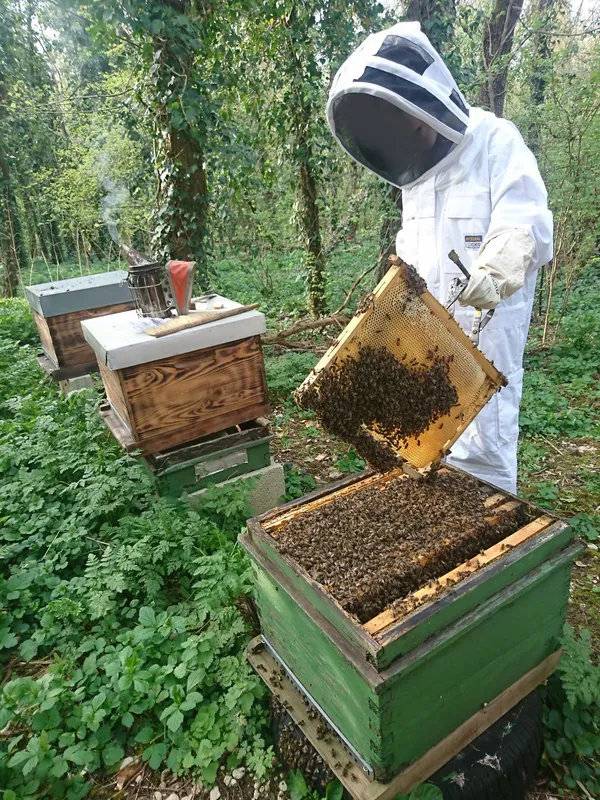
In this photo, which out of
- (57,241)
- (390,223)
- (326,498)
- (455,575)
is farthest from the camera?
(57,241)

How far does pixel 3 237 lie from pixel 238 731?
504 inches

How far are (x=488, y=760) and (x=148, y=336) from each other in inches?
91.6

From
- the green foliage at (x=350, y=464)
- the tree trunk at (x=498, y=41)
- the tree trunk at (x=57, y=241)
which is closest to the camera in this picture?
the green foliage at (x=350, y=464)

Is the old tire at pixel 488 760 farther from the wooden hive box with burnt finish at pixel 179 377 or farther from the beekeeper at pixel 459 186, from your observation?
the wooden hive box with burnt finish at pixel 179 377

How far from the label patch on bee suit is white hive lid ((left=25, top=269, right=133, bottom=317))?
310cm

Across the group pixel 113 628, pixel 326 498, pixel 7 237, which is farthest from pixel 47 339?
pixel 7 237

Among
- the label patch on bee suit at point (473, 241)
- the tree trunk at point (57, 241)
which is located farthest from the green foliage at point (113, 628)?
the tree trunk at point (57, 241)

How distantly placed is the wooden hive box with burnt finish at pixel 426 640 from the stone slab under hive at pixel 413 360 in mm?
291

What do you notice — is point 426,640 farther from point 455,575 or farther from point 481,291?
point 481,291

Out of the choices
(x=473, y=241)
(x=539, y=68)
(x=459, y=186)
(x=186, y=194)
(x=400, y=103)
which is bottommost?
(x=473, y=241)

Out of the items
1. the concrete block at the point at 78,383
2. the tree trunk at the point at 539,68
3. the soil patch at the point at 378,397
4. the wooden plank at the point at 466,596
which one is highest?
the tree trunk at the point at 539,68

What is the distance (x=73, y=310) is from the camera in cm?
460

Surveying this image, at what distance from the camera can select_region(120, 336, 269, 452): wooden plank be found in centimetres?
275

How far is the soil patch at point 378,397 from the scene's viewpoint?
1672mm
